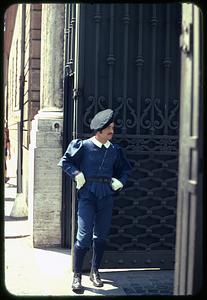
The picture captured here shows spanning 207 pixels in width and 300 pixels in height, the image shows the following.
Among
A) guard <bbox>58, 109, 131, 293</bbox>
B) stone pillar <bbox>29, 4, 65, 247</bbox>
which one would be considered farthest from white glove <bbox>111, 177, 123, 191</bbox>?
stone pillar <bbox>29, 4, 65, 247</bbox>

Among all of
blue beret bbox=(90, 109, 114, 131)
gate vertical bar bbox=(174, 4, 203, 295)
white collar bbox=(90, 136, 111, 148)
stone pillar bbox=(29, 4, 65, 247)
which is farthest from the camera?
stone pillar bbox=(29, 4, 65, 247)

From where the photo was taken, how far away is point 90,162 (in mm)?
4801

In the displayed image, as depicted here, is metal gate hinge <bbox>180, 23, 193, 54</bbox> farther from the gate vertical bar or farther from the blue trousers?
the blue trousers

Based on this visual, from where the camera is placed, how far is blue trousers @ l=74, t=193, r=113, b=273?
4.79 metres

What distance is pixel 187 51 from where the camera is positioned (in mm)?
2793

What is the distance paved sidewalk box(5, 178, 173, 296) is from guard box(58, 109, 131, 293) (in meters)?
0.21

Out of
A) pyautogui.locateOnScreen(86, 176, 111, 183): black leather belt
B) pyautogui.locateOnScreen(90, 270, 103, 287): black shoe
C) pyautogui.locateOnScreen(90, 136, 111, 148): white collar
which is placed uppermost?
pyautogui.locateOnScreen(90, 136, 111, 148): white collar

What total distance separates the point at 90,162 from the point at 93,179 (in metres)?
0.17

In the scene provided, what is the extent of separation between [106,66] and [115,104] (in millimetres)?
429

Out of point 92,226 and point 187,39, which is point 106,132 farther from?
point 187,39

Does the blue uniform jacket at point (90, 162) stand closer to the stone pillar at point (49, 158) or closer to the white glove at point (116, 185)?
the white glove at point (116, 185)

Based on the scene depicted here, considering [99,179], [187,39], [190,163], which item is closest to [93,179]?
[99,179]

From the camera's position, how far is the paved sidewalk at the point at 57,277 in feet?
15.8

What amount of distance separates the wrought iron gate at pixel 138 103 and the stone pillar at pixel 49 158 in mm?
1338
